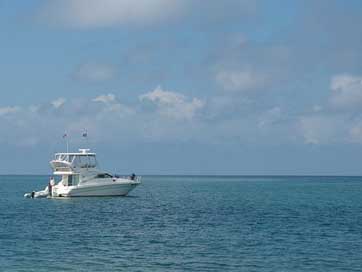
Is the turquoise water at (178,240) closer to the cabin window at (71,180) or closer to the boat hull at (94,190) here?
the boat hull at (94,190)

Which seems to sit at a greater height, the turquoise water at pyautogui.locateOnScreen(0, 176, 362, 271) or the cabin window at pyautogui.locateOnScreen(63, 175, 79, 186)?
the cabin window at pyautogui.locateOnScreen(63, 175, 79, 186)

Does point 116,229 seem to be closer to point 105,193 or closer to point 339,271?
point 339,271

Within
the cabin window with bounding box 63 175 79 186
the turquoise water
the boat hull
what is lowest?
the turquoise water

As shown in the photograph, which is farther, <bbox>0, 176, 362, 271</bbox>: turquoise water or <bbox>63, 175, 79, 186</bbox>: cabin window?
<bbox>63, 175, 79, 186</bbox>: cabin window

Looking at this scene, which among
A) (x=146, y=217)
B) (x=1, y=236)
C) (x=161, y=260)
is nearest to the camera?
(x=161, y=260)

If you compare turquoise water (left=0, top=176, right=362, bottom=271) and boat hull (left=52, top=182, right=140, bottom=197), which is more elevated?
boat hull (left=52, top=182, right=140, bottom=197)

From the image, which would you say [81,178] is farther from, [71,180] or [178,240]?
[178,240]

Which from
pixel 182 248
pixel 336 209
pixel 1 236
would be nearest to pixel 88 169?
pixel 336 209

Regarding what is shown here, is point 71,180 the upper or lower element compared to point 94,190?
upper

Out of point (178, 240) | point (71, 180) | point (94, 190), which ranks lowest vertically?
point (178, 240)

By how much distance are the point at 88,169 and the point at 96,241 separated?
46.5 m

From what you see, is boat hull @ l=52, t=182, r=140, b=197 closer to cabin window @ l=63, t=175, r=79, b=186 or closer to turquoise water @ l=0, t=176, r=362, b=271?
cabin window @ l=63, t=175, r=79, b=186

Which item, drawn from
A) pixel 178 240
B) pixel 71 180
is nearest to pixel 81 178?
pixel 71 180

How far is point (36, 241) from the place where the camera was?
163 ft
